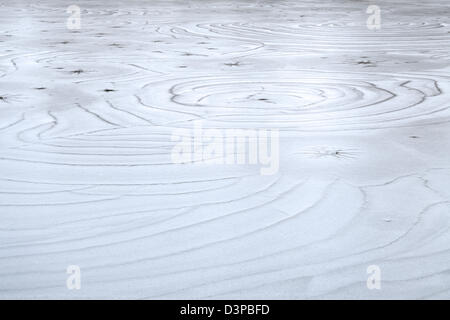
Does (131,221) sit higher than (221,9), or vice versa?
(221,9)

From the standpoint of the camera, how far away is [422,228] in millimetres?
431

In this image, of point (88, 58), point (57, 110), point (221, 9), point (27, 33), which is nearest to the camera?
point (57, 110)

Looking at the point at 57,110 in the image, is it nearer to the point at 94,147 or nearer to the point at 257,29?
the point at 94,147

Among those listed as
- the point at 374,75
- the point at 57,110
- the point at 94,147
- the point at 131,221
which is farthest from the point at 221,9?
the point at 131,221

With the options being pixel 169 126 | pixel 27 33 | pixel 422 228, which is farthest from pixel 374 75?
pixel 27 33

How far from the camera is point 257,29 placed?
157 cm

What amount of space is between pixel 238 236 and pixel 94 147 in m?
0.22

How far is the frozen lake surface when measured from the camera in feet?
1.24

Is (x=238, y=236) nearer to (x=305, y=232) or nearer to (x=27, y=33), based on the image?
(x=305, y=232)

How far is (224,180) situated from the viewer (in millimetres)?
514

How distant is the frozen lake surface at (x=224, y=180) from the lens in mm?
379
